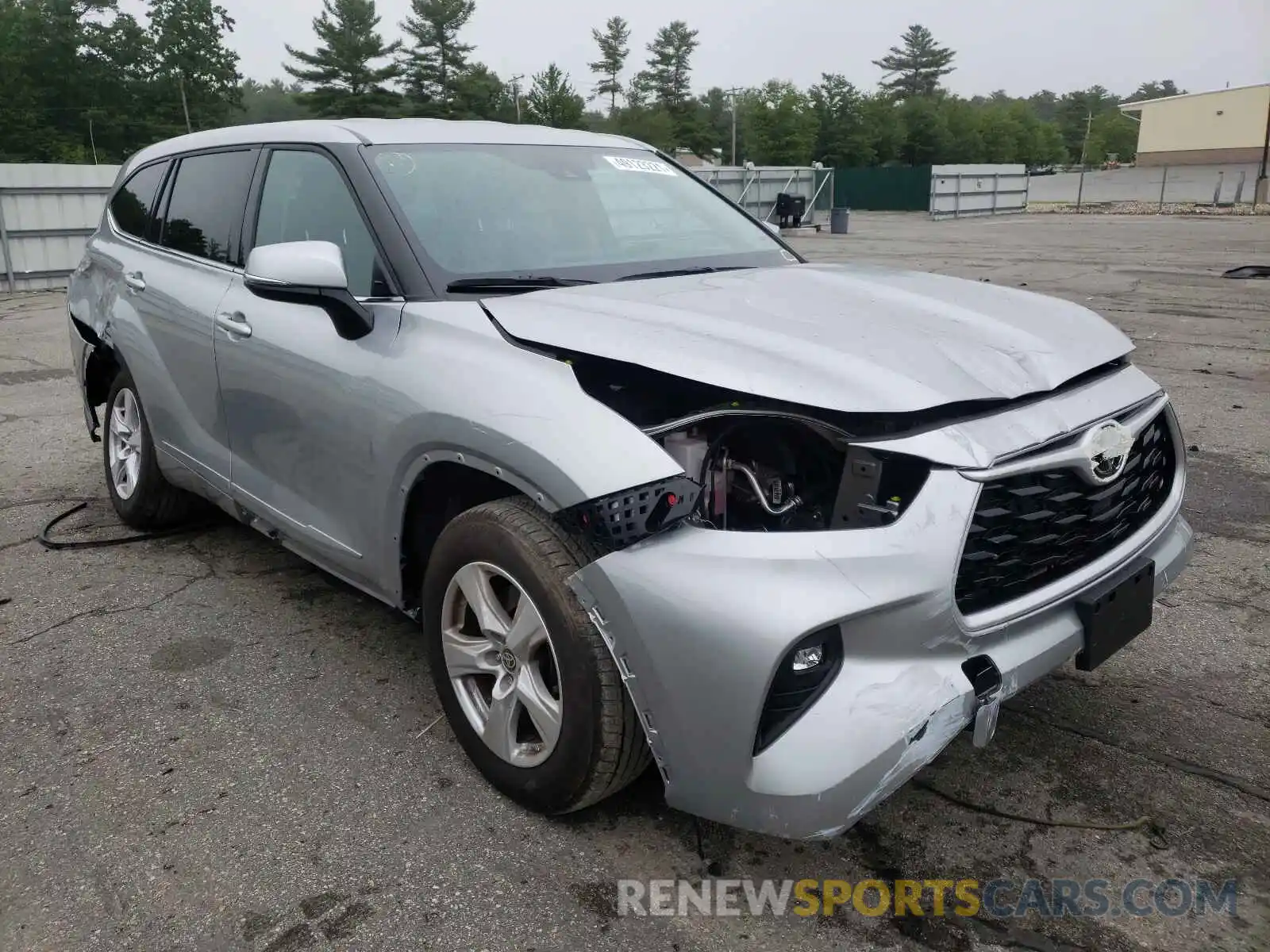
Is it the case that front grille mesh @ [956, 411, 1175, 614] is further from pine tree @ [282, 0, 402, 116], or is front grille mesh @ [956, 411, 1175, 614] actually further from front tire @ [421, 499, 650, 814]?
pine tree @ [282, 0, 402, 116]

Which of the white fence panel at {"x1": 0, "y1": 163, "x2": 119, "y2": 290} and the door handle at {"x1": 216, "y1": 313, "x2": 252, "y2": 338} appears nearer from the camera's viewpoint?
the door handle at {"x1": 216, "y1": 313, "x2": 252, "y2": 338}

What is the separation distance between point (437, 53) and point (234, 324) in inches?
3095

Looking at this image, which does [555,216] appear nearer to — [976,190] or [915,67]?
[976,190]

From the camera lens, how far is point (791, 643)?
6.45 feet

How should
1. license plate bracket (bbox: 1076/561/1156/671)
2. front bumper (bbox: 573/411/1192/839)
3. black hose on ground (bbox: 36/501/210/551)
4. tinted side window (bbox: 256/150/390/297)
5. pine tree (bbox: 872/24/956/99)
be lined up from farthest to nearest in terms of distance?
pine tree (bbox: 872/24/956/99)
black hose on ground (bbox: 36/501/210/551)
tinted side window (bbox: 256/150/390/297)
license plate bracket (bbox: 1076/561/1156/671)
front bumper (bbox: 573/411/1192/839)

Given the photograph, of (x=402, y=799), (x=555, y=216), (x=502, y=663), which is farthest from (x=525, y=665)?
(x=555, y=216)

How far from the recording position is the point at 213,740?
9.92ft

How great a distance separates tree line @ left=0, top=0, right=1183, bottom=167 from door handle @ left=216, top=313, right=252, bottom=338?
61.2m

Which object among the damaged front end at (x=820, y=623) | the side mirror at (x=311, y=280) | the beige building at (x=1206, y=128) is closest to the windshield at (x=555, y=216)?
the side mirror at (x=311, y=280)

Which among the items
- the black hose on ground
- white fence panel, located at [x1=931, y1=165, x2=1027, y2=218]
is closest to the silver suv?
the black hose on ground

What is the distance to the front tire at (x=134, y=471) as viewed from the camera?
176 inches

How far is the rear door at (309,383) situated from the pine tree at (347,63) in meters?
73.5

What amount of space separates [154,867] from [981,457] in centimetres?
216

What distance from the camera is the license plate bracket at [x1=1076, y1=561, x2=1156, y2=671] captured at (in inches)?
94.3
